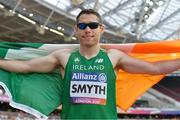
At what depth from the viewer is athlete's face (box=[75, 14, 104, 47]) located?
Answer: 10.9 feet

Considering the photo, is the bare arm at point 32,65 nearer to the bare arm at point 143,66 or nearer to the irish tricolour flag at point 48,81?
the irish tricolour flag at point 48,81

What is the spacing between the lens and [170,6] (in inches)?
1146

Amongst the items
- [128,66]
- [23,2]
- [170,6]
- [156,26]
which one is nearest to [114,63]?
[128,66]

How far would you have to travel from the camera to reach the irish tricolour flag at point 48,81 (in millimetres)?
3727

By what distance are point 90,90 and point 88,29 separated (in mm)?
471

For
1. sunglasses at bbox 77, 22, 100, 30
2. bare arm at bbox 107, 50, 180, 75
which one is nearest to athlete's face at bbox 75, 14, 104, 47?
sunglasses at bbox 77, 22, 100, 30

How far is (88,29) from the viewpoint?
331 centimetres

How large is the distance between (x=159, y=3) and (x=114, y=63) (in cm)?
2413

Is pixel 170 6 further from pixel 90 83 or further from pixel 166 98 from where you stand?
pixel 90 83

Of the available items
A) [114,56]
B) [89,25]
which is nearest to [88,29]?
[89,25]

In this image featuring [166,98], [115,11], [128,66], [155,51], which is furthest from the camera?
[166,98]

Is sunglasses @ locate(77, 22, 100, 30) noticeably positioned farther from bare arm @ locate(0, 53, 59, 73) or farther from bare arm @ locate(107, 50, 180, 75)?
bare arm @ locate(0, 53, 59, 73)

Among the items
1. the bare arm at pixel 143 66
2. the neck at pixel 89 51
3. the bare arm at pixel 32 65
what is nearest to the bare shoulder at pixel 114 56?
the bare arm at pixel 143 66

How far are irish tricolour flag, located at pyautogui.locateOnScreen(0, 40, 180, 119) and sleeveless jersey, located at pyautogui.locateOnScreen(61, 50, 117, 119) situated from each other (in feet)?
1.08
